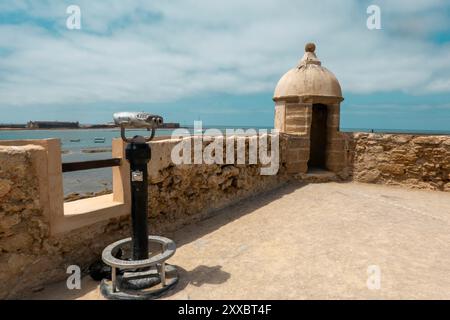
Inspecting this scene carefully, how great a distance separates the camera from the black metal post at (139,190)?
308 centimetres

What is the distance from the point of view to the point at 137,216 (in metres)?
3.23

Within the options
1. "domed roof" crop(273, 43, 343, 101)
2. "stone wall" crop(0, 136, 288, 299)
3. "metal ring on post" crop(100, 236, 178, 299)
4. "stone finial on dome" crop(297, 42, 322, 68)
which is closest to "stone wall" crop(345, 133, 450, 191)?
"domed roof" crop(273, 43, 343, 101)

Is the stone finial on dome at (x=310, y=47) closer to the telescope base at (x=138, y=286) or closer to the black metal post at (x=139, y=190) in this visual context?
the black metal post at (x=139, y=190)

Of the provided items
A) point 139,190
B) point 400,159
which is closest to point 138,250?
point 139,190

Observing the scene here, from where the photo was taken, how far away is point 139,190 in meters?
3.19

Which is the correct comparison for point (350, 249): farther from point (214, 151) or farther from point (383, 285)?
point (214, 151)

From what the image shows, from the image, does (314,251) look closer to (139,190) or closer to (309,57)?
(139,190)

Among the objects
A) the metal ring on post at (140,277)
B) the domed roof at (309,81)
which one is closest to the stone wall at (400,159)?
the domed roof at (309,81)

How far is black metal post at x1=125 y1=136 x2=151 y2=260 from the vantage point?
308cm

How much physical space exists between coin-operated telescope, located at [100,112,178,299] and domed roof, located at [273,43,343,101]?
6059mm

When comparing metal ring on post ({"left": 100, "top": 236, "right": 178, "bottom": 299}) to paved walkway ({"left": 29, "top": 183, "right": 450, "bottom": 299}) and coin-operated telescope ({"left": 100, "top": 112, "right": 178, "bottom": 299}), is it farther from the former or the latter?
paved walkway ({"left": 29, "top": 183, "right": 450, "bottom": 299})

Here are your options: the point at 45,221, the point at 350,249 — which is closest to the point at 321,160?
the point at 350,249

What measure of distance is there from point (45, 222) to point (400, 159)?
8.31m

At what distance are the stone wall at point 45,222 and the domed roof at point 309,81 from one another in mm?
4571
